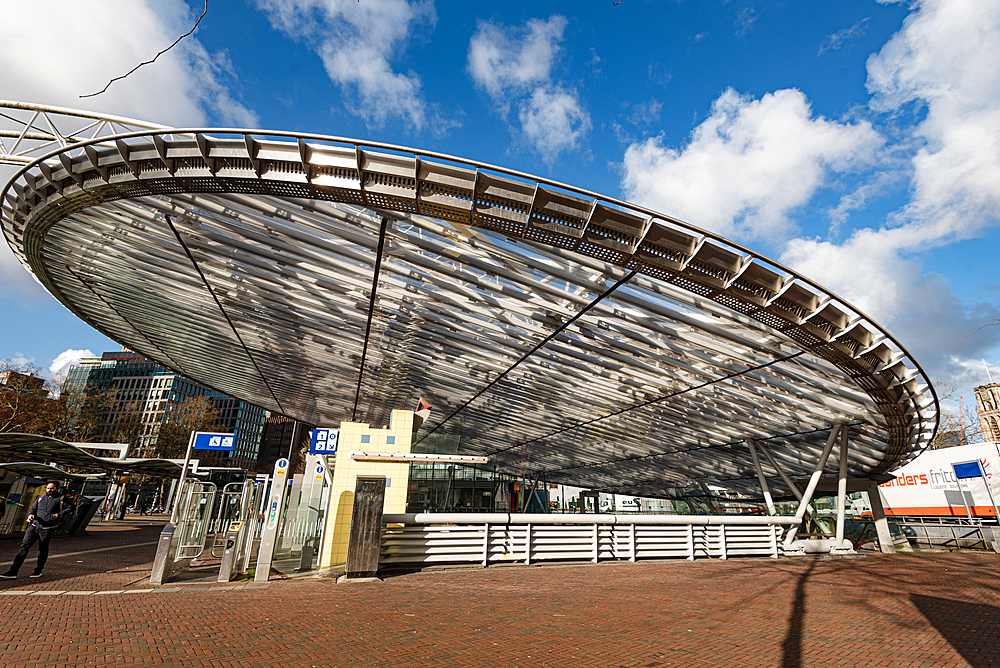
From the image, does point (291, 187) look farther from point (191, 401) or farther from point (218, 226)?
point (191, 401)

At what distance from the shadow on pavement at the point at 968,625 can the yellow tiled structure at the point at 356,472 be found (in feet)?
34.9

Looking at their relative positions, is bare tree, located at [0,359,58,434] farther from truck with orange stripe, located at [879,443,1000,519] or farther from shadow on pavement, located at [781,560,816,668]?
truck with orange stripe, located at [879,443,1000,519]

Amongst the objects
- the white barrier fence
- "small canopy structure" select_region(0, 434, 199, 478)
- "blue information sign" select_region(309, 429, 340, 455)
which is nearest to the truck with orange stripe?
the white barrier fence

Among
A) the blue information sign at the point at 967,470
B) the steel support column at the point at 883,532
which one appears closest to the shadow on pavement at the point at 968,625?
the steel support column at the point at 883,532

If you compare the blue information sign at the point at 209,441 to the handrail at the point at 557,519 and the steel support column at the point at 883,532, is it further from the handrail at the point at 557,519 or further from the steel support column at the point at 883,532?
the steel support column at the point at 883,532

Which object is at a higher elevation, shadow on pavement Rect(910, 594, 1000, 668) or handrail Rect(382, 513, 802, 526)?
handrail Rect(382, 513, 802, 526)

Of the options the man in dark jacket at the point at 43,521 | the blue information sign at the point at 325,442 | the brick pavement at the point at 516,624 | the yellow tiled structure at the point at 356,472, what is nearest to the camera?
the brick pavement at the point at 516,624

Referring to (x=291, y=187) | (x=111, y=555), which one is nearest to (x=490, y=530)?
(x=291, y=187)

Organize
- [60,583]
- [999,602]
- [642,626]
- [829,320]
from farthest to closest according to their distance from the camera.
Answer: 1. [829,320]
2. [60,583]
3. [999,602]
4. [642,626]

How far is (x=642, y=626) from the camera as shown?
258 inches

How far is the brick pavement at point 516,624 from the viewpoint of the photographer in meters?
5.05

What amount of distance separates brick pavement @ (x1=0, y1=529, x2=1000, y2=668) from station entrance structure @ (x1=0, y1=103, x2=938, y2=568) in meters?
5.53

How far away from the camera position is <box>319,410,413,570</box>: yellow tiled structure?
1195cm

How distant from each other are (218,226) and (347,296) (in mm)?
3794
